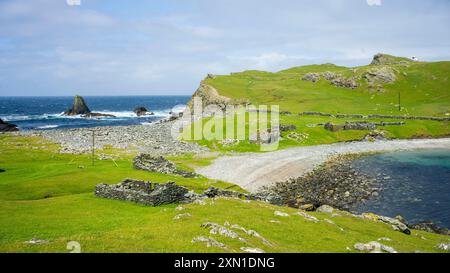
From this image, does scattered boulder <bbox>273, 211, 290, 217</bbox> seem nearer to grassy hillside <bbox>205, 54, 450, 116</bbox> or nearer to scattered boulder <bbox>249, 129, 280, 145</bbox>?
scattered boulder <bbox>249, 129, 280, 145</bbox>

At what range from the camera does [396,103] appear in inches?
6516

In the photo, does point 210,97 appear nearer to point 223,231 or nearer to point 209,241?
point 223,231

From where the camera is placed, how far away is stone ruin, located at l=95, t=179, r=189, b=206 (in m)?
39.8

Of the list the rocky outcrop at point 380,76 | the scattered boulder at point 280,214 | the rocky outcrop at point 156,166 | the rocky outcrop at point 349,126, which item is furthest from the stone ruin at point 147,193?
the rocky outcrop at point 380,76

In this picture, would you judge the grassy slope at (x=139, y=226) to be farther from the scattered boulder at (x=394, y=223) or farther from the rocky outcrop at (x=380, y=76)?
the rocky outcrop at (x=380, y=76)

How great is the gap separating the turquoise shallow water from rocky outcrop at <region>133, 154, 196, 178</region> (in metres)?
27.6

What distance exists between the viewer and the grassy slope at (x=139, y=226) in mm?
22984

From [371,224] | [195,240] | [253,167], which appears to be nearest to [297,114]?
[253,167]

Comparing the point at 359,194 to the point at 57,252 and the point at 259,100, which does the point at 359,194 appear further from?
the point at 259,100

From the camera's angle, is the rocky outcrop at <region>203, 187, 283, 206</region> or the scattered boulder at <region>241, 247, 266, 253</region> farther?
the rocky outcrop at <region>203, 187, 283, 206</region>

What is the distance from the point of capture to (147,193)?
40.6 metres

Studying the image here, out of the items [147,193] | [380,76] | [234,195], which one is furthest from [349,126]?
[147,193]

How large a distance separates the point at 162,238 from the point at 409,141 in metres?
107

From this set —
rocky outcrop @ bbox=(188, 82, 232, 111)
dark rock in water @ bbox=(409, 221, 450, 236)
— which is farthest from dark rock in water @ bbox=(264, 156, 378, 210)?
rocky outcrop @ bbox=(188, 82, 232, 111)
